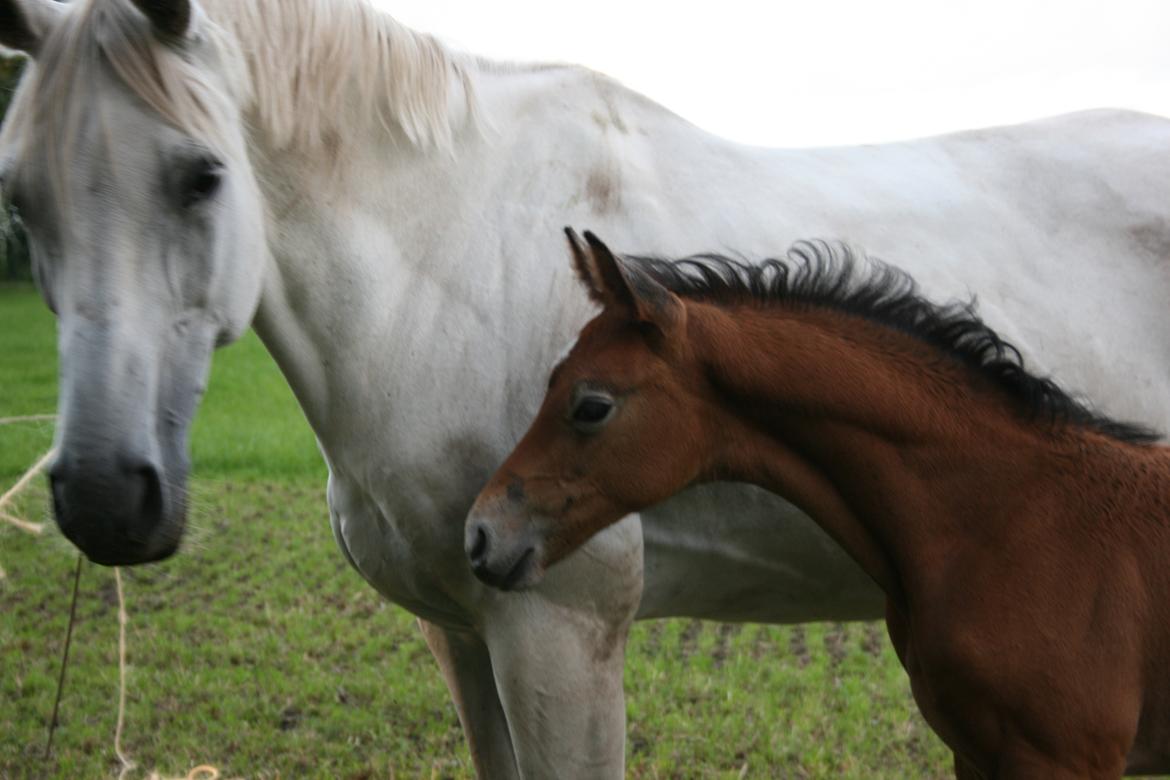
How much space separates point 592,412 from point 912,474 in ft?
2.27

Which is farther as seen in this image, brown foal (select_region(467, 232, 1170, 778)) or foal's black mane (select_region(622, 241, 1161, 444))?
foal's black mane (select_region(622, 241, 1161, 444))

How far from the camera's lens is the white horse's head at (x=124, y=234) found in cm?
197

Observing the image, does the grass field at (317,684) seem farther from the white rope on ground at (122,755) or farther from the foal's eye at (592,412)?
the foal's eye at (592,412)

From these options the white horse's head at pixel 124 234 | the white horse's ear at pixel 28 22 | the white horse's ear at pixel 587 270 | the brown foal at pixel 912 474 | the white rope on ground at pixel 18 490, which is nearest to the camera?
the white horse's head at pixel 124 234

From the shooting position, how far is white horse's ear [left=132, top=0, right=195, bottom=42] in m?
2.02

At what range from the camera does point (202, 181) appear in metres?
2.07

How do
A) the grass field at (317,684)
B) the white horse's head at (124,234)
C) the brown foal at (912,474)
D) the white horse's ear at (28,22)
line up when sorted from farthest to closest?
the grass field at (317,684), the brown foal at (912,474), the white horse's ear at (28,22), the white horse's head at (124,234)

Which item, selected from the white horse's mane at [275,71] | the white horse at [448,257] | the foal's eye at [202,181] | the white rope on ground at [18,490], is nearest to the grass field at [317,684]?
the white rope on ground at [18,490]

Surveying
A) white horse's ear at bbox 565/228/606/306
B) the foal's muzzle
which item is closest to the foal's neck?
white horse's ear at bbox 565/228/606/306

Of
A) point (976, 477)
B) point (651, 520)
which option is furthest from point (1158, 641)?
point (651, 520)

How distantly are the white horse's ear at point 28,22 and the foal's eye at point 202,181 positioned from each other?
1.34 feet

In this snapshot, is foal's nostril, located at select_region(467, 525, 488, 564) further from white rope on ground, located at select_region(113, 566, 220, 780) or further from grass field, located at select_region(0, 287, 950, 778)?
grass field, located at select_region(0, 287, 950, 778)

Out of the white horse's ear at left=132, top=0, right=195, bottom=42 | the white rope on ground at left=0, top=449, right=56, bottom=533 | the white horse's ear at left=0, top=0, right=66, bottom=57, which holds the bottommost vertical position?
the white rope on ground at left=0, top=449, right=56, bottom=533

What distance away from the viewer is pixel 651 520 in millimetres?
2619
